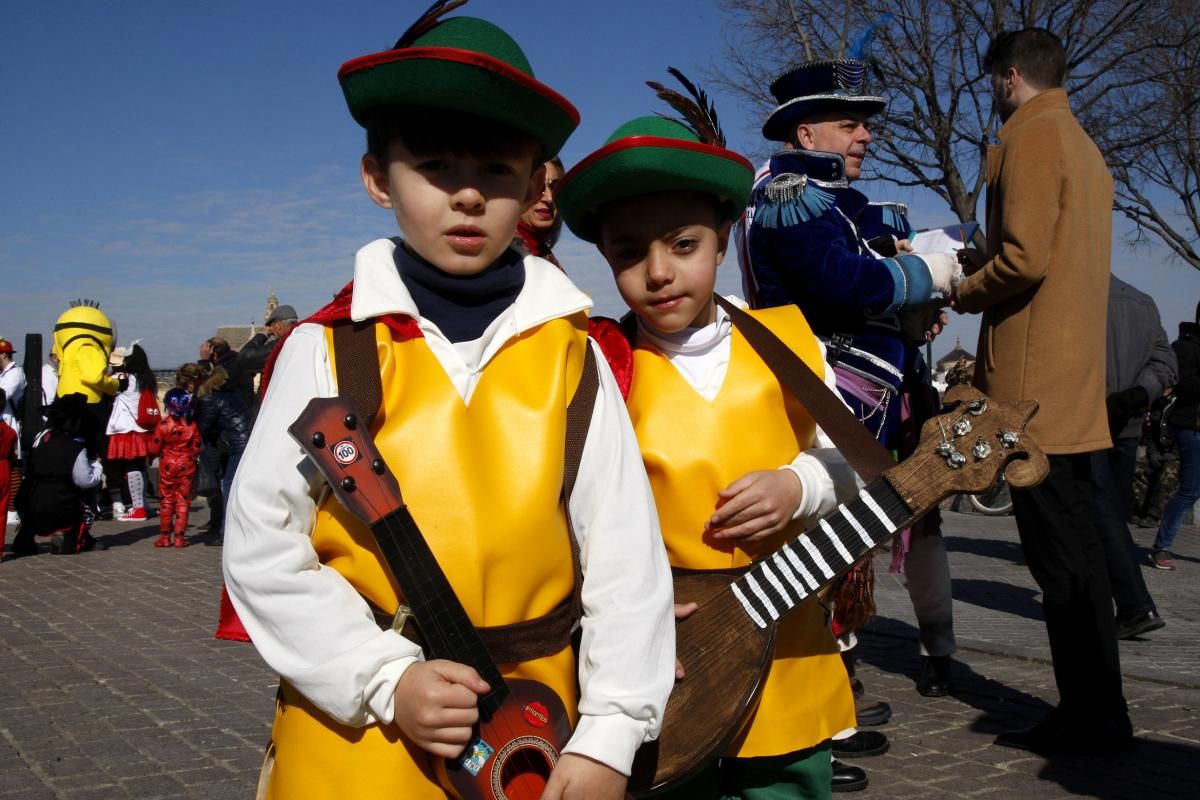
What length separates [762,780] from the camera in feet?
8.23

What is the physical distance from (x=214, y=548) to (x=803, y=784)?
371 inches

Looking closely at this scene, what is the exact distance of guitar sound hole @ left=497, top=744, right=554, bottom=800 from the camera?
1.70 m

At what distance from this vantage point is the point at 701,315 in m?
2.60

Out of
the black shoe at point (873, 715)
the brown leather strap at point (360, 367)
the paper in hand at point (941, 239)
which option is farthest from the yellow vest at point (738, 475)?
the black shoe at point (873, 715)

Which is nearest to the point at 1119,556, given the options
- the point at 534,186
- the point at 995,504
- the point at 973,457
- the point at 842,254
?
the point at 842,254

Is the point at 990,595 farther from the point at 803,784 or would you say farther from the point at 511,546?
the point at 511,546

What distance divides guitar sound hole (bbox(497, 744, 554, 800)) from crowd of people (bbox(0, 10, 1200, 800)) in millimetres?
46

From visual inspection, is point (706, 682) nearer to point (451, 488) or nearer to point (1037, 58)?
point (451, 488)

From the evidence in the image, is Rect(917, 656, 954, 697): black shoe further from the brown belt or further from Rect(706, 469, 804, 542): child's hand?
the brown belt

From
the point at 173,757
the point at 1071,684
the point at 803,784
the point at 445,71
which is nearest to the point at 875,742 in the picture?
the point at 1071,684

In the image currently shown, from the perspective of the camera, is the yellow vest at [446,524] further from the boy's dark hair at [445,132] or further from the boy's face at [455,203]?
the boy's dark hair at [445,132]

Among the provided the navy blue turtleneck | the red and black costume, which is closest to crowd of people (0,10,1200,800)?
the navy blue turtleneck

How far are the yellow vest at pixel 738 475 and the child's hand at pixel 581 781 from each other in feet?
2.67

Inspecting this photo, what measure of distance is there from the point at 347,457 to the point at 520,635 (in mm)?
413
